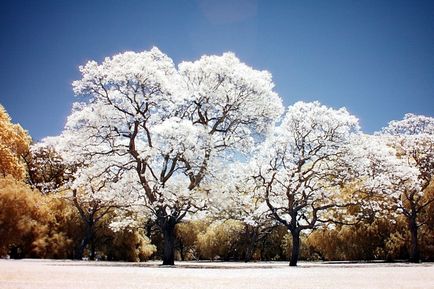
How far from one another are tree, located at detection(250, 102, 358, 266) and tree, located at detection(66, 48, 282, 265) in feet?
5.04

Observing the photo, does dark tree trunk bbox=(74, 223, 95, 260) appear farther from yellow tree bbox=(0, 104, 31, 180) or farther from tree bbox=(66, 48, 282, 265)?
tree bbox=(66, 48, 282, 265)

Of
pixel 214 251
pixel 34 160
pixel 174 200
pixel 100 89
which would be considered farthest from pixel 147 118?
pixel 34 160

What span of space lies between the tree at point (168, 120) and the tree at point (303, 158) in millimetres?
1536

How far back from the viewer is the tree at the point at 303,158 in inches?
1104

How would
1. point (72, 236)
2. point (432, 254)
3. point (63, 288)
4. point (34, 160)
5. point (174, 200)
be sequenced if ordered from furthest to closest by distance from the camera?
point (34, 160), point (72, 236), point (432, 254), point (174, 200), point (63, 288)

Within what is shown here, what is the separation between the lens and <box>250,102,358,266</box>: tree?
2805 cm

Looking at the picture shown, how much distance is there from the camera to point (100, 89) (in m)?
27.1

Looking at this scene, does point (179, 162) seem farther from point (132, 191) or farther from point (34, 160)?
point (34, 160)

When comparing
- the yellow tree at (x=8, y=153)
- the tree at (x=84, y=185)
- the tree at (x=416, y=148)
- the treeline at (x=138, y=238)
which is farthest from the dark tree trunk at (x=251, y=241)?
the yellow tree at (x=8, y=153)

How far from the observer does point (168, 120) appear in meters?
25.8

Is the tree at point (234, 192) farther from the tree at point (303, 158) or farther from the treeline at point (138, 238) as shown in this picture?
the treeline at point (138, 238)

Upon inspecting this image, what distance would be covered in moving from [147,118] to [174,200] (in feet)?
18.5

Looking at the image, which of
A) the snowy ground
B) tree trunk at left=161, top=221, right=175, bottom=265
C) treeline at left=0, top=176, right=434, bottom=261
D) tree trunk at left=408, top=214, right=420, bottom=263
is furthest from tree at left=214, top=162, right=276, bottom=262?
the snowy ground

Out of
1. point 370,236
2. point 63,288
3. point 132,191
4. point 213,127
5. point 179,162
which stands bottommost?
point 63,288
